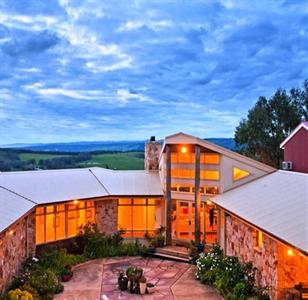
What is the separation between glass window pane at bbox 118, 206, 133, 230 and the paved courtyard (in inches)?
98.4

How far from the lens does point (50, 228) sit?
59.7 ft

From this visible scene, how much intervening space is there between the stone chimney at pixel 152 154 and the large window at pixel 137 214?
11.6 ft

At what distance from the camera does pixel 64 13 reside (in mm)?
16922

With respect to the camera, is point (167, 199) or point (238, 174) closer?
point (238, 174)

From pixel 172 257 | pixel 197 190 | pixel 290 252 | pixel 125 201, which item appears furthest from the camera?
pixel 125 201

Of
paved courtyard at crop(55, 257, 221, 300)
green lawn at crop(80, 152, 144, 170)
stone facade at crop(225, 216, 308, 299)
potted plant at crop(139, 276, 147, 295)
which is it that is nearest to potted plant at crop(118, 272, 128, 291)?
paved courtyard at crop(55, 257, 221, 300)

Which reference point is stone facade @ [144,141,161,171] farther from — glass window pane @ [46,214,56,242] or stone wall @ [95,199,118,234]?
glass window pane @ [46,214,56,242]

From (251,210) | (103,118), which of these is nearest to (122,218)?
(251,210)

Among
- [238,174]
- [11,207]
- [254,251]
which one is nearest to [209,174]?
[238,174]

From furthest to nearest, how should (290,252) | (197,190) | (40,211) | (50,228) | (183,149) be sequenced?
(183,149) → (197,190) → (50,228) → (40,211) → (290,252)

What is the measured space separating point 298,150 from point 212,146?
214 inches

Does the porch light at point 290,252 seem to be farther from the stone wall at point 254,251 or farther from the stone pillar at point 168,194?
the stone pillar at point 168,194

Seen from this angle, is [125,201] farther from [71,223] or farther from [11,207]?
[11,207]

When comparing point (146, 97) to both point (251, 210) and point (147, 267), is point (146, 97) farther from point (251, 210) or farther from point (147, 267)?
point (251, 210)
